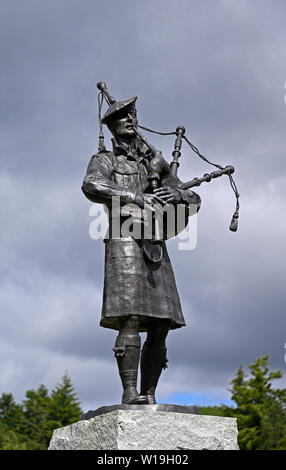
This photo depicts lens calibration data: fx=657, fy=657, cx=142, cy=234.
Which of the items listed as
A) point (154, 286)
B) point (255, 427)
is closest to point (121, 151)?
point (154, 286)

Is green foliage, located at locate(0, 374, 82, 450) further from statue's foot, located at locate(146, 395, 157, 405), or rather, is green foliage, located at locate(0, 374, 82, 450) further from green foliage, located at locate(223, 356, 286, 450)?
statue's foot, located at locate(146, 395, 157, 405)

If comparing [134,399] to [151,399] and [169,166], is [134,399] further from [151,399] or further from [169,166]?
[169,166]

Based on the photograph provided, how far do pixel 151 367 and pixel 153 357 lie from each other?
0.36 feet

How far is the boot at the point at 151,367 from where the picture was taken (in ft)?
23.0

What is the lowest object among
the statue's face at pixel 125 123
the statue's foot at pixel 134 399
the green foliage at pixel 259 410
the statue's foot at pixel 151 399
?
the statue's foot at pixel 134 399

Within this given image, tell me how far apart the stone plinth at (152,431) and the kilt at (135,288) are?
3.32 feet

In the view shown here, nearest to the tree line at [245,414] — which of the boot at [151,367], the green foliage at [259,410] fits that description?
the green foliage at [259,410]

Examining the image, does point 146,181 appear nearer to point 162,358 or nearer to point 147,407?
point 162,358

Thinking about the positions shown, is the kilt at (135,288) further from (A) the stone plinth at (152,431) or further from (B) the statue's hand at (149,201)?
(A) the stone plinth at (152,431)

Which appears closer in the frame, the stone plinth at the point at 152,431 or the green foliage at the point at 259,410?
the stone plinth at the point at 152,431

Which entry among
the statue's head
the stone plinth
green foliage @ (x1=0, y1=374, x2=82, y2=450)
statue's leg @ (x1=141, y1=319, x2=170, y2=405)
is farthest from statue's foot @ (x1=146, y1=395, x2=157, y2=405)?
green foliage @ (x1=0, y1=374, x2=82, y2=450)

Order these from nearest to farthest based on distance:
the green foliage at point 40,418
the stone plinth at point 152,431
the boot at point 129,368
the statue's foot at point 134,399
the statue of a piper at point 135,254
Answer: the stone plinth at point 152,431
the statue's foot at point 134,399
the boot at point 129,368
the statue of a piper at point 135,254
the green foliage at point 40,418

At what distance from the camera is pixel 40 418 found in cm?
4069

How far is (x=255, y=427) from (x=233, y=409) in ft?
7.40
